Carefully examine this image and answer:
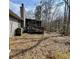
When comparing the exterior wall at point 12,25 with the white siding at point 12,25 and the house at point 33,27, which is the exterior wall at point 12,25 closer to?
the white siding at point 12,25

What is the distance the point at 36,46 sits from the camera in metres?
2.05

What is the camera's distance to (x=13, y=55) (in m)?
2.03

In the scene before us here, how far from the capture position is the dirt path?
2.03 meters

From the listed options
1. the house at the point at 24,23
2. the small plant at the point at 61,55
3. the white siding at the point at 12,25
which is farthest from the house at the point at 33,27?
the small plant at the point at 61,55

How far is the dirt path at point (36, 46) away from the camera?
2.03m

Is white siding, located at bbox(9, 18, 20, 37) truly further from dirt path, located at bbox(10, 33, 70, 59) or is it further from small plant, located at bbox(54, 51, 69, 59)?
small plant, located at bbox(54, 51, 69, 59)

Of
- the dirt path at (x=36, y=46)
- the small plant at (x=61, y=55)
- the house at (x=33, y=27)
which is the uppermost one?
the house at (x=33, y=27)

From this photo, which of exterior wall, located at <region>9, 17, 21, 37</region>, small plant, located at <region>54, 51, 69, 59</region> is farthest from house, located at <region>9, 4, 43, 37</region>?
small plant, located at <region>54, 51, 69, 59</region>

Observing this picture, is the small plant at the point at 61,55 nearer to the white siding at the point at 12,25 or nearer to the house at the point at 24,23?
the house at the point at 24,23

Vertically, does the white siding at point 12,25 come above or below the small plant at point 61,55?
above

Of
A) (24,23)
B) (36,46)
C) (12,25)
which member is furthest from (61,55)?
(12,25)
